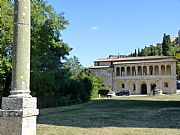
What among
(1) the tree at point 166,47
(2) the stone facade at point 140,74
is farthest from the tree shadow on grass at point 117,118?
(1) the tree at point 166,47

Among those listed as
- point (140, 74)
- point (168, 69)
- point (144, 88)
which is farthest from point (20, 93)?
point (144, 88)

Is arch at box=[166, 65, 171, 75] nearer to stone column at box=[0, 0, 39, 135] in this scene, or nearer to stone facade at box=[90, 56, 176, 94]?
stone facade at box=[90, 56, 176, 94]

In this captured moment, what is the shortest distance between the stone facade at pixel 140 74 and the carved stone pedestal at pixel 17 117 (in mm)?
76671

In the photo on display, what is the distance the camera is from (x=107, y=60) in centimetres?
9244

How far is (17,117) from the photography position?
6562 millimetres

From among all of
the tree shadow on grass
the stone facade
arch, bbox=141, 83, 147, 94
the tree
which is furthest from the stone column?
the tree

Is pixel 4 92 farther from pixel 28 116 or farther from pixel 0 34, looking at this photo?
pixel 28 116

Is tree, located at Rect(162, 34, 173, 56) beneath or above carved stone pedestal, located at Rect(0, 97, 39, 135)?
above

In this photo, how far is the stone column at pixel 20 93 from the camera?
21.6ft

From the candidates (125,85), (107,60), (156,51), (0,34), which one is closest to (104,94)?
(125,85)

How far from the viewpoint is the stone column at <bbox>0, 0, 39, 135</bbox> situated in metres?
6.57

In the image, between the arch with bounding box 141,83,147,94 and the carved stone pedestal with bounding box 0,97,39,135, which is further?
the arch with bounding box 141,83,147,94

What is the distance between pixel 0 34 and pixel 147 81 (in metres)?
64.8

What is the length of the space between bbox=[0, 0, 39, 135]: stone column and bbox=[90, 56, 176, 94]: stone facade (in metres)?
76.5
